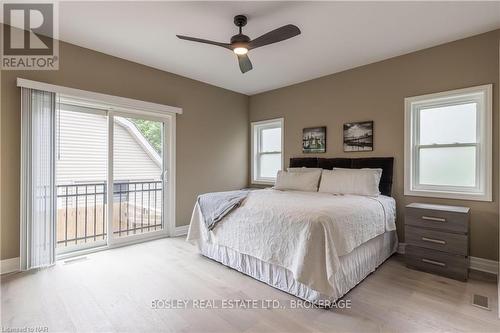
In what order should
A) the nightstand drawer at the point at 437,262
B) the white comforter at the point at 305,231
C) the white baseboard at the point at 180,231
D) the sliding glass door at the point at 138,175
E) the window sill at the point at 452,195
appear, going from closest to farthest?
1. the white comforter at the point at 305,231
2. the nightstand drawer at the point at 437,262
3. the window sill at the point at 452,195
4. the sliding glass door at the point at 138,175
5. the white baseboard at the point at 180,231

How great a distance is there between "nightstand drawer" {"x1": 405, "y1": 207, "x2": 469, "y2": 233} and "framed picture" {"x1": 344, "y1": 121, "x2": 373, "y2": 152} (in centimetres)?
117

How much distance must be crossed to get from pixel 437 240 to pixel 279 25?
286 centimetres

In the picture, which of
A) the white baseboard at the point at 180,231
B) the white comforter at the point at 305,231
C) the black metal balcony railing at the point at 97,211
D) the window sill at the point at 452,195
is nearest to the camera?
the white comforter at the point at 305,231

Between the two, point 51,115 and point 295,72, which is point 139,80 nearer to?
point 51,115

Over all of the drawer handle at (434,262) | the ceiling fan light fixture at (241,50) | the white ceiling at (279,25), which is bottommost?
the drawer handle at (434,262)

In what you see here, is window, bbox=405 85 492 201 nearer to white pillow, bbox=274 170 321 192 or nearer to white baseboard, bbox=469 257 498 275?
white baseboard, bbox=469 257 498 275

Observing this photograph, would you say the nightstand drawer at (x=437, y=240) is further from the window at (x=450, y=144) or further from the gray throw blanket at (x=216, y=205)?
the gray throw blanket at (x=216, y=205)

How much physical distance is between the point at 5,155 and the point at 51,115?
618 millimetres

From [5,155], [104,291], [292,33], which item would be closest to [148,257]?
[104,291]

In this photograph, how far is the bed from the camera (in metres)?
2.01

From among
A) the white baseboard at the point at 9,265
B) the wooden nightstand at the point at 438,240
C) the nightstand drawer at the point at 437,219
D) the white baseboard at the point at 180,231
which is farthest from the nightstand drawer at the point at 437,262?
the white baseboard at the point at 9,265

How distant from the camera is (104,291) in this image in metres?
2.32

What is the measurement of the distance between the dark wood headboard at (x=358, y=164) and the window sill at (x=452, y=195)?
28 centimetres

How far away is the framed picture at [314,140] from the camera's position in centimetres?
422
